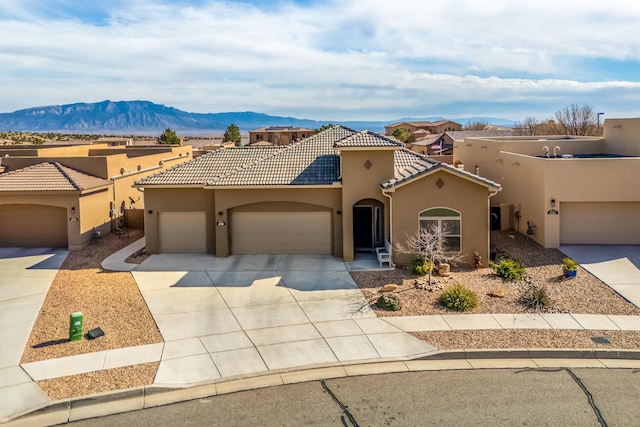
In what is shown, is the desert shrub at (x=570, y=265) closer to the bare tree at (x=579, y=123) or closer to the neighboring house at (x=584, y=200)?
the neighboring house at (x=584, y=200)

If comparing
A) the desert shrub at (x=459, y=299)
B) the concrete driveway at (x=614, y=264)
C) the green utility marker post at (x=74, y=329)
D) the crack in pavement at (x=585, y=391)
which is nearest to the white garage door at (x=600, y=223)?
the concrete driveway at (x=614, y=264)

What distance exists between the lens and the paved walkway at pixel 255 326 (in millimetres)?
11680

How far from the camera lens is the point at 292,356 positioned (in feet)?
40.2

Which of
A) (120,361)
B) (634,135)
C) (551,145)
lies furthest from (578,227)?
(120,361)

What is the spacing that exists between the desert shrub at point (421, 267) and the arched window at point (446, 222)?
1.34 metres

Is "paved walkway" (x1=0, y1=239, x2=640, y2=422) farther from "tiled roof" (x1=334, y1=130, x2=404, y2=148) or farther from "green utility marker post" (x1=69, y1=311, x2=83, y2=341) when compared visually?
"tiled roof" (x1=334, y1=130, x2=404, y2=148)

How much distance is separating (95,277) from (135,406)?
976 centimetres

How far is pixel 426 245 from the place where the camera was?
17.8 m

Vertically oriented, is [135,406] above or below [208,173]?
below

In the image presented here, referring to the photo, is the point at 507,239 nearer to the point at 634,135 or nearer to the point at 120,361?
the point at 634,135

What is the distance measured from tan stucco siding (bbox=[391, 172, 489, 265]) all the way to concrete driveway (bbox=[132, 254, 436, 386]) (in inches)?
118

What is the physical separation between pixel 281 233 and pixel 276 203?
1.33m

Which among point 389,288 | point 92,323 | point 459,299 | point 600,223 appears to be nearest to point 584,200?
point 600,223

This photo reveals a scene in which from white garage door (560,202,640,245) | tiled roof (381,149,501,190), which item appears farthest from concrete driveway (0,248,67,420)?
white garage door (560,202,640,245)
